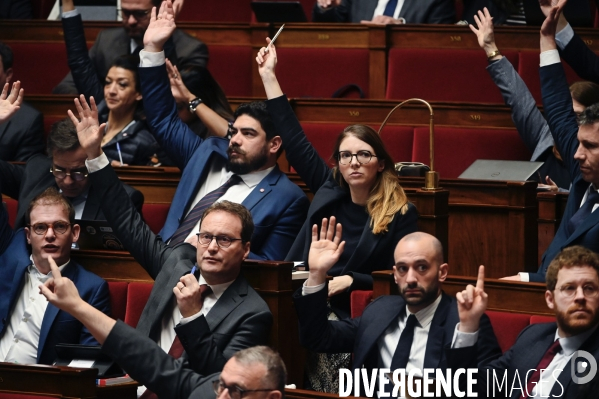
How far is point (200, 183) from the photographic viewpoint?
1.65 meters

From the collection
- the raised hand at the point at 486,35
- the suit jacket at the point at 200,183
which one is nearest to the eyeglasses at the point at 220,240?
the suit jacket at the point at 200,183

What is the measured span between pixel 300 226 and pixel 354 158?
0.16m

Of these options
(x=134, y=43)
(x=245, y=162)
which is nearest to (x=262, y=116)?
(x=245, y=162)

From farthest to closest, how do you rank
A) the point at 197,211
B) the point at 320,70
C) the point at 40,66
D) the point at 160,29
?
1. the point at 40,66
2. the point at 320,70
3. the point at 160,29
4. the point at 197,211

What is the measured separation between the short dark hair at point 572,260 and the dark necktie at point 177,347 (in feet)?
1.29

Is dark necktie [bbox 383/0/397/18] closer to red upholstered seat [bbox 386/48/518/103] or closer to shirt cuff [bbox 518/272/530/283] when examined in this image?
red upholstered seat [bbox 386/48/518/103]

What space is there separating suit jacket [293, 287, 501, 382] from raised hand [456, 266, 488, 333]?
70mm

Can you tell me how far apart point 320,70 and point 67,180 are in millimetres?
706

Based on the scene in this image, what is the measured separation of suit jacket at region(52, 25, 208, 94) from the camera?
2.02m

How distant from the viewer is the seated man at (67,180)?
1623 millimetres

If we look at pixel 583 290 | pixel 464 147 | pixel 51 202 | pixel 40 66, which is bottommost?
pixel 583 290

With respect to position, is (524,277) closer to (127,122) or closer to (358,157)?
(358,157)

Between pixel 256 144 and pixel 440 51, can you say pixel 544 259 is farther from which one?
pixel 440 51

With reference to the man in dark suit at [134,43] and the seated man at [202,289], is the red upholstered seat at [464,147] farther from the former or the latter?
the seated man at [202,289]
